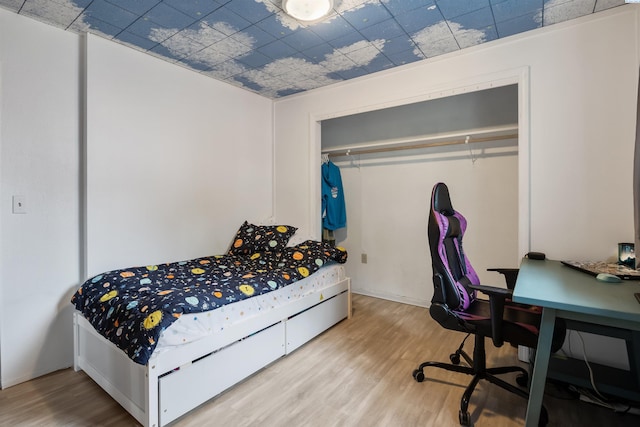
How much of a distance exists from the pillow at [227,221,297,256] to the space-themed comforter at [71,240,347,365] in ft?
0.29

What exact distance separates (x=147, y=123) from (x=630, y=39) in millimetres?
3503

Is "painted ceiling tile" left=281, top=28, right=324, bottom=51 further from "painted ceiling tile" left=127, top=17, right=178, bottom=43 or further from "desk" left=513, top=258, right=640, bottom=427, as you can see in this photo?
"desk" left=513, top=258, right=640, bottom=427

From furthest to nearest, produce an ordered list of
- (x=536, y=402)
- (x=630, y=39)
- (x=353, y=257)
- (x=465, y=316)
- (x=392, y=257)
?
1. (x=353, y=257)
2. (x=392, y=257)
3. (x=630, y=39)
4. (x=465, y=316)
5. (x=536, y=402)

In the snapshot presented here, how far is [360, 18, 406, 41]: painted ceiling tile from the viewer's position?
213 cm

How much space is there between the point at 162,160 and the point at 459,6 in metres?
2.53

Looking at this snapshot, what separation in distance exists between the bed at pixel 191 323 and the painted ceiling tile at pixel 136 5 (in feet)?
5.77

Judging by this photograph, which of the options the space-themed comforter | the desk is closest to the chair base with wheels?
the desk

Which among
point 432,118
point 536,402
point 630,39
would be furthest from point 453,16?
point 536,402

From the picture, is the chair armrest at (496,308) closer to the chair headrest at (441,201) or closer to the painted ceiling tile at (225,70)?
the chair headrest at (441,201)

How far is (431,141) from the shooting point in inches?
130

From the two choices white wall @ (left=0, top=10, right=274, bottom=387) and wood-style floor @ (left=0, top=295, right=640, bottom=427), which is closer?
wood-style floor @ (left=0, top=295, right=640, bottom=427)

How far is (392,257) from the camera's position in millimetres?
3648

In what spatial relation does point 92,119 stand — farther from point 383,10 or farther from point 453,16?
point 453,16

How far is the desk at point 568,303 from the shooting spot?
1132mm
